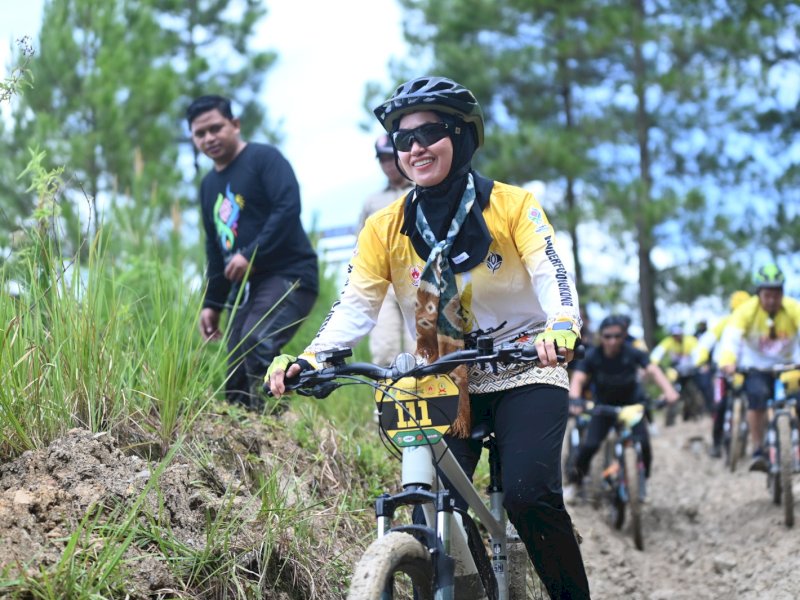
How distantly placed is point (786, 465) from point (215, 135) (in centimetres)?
537

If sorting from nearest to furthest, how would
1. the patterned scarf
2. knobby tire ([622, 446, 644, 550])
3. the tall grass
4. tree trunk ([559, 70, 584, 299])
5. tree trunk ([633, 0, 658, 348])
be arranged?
the tall grass, the patterned scarf, knobby tire ([622, 446, 644, 550]), tree trunk ([559, 70, 584, 299]), tree trunk ([633, 0, 658, 348])

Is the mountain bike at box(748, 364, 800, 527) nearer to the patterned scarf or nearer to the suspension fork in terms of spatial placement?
the suspension fork

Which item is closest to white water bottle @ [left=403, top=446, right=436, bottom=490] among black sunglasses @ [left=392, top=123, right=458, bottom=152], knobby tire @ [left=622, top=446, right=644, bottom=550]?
black sunglasses @ [left=392, top=123, right=458, bottom=152]

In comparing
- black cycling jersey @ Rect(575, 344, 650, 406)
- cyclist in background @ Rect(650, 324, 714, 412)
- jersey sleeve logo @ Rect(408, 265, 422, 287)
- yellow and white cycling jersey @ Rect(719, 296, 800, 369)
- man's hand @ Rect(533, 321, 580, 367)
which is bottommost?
cyclist in background @ Rect(650, 324, 714, 412)

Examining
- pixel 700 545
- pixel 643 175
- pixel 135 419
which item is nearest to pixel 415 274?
pixel 135 419

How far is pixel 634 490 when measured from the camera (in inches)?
387

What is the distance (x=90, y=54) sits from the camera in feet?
55.6

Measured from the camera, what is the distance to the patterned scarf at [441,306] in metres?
4.21

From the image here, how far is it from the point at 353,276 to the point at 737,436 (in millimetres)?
9679

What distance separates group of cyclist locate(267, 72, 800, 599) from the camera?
13.7 ft

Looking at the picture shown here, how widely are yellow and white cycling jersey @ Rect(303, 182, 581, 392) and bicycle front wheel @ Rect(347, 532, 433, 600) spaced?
865mm

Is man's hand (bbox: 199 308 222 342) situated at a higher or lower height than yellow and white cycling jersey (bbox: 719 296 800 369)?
higher

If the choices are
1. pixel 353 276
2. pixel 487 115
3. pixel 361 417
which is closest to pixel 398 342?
pixel 361 417

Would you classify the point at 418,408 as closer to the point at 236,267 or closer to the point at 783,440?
the point at 236,267
